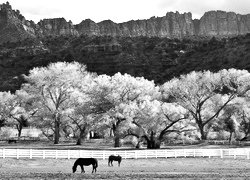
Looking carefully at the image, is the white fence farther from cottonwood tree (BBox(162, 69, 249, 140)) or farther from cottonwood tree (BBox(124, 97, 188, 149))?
cottonwood tree (BBox(162, 69, 249, 140))

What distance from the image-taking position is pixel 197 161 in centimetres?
4856

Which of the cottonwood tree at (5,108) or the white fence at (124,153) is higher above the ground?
the cottonwood tree at (5,108)

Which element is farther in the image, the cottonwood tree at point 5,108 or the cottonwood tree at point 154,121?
the cottonwood tree at point 5,108

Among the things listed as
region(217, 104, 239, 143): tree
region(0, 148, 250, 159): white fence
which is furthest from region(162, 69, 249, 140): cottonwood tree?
region(0, 148, 250, 159): white fence

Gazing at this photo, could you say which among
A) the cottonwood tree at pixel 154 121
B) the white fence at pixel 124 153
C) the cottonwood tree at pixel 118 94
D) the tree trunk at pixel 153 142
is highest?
the cottonwood tree at pixel 118 94

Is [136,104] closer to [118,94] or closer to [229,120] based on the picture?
[118,94]

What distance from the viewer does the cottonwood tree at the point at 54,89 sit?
78688mm

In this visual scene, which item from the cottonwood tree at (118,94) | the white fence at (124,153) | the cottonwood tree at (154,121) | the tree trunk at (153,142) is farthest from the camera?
the cottonwood tree at (118,94)

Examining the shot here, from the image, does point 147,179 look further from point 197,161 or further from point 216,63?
point 216,63

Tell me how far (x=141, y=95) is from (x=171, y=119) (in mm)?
7358

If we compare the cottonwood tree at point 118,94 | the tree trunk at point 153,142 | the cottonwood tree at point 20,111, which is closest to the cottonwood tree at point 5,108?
the cottonwood tree at point 20,111

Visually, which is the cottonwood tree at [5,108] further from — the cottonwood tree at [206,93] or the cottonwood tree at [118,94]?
the cottonwood tree at [206,93]

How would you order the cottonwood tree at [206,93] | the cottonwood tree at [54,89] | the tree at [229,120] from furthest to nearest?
1. the cottonwood tree at [54,89]
2. the tree at [229,120]
3. the cottonwood tree at [206,93]

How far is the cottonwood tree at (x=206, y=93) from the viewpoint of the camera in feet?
252
